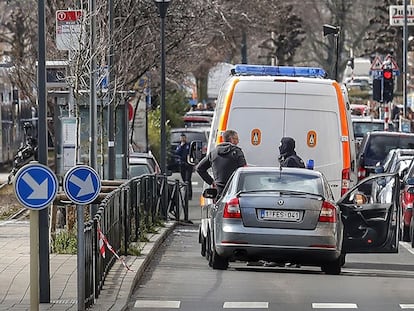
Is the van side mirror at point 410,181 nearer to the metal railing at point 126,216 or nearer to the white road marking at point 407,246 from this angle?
the white road marking at point 407,246

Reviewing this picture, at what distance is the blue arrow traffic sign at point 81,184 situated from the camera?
12609 millimetres

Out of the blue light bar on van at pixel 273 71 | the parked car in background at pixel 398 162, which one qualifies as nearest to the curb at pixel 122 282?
the blue light bar on van at pixel 273 71

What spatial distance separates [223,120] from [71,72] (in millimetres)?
2846

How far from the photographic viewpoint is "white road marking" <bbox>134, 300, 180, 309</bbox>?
547 inches

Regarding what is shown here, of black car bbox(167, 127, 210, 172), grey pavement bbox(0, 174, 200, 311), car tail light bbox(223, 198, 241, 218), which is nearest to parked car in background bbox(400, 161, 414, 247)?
grey pavement bbox(0, 174, 200, 311)

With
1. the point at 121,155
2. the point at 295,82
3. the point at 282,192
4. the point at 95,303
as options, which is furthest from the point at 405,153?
the point at 95,303

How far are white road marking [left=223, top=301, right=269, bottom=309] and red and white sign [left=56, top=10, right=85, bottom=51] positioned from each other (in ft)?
20.0

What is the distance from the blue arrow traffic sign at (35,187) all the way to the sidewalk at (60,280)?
4.62ft

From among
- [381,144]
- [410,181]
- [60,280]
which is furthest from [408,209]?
[381,144]

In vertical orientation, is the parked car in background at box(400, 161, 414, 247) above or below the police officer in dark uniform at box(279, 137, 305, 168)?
below

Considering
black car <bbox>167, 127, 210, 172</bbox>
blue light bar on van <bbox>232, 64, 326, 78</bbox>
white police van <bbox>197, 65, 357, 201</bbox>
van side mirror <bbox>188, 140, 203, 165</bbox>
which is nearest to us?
white police van <bbox>197, 65, 357, 201</bbox>

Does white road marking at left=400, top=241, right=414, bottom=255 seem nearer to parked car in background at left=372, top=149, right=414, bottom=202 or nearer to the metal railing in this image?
parked car in background at left=372, top=149, right=414, bottom=202

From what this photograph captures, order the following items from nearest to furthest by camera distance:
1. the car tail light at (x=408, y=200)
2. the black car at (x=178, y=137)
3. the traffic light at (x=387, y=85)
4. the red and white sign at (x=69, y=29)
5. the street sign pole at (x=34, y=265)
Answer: the street sign pole at (x=34, y=265), the red and white sign at (x=69, y=29), the car tail light at (x=408, y=200), the black car at (x=178, y=137), the traffic light at (x=387, y=85)

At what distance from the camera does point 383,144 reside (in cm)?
3528
